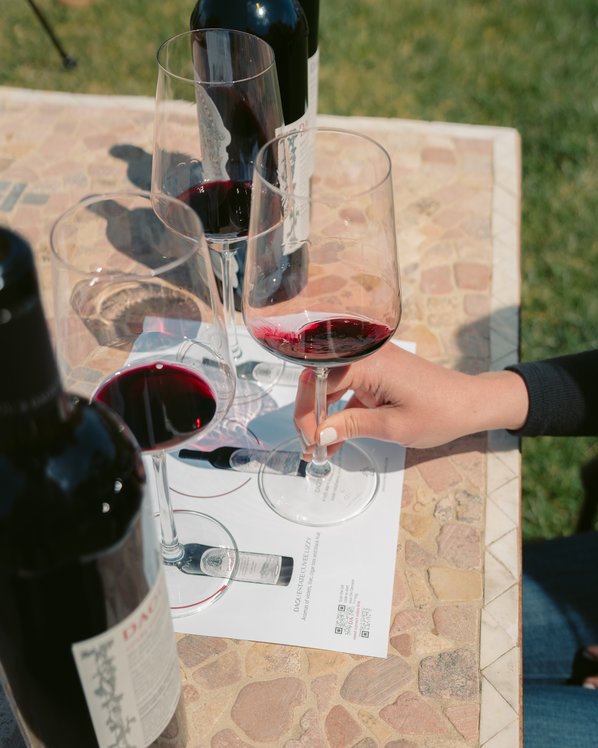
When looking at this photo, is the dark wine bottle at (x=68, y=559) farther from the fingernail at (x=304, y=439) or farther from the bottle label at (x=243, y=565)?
the fingernail at (x=304, y=439)

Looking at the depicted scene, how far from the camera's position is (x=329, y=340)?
0.89 m

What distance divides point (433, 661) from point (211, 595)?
23cm

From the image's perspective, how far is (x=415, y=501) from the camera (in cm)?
98

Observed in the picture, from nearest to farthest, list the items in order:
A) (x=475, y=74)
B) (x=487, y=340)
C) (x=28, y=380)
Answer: (x=28, y=380) < (x=487, y=340) < (x=475, y=74)

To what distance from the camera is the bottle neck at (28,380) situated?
437 mm

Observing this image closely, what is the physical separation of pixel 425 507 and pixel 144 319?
406mm

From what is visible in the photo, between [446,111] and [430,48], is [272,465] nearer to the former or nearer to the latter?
[446,111]

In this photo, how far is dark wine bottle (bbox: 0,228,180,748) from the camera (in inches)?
18.3

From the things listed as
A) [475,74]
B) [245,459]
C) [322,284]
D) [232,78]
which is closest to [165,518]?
[245,459]

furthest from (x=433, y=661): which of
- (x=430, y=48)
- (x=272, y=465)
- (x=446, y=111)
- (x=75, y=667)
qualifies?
(x=430, y=48)

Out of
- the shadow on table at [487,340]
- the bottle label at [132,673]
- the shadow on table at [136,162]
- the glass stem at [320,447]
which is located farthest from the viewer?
the shadow on table at [136,162]

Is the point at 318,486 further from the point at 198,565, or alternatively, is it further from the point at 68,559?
the point at 68,559

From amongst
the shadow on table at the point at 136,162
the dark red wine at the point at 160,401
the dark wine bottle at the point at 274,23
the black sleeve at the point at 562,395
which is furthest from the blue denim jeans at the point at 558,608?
the shadow on table at the point at 136,162

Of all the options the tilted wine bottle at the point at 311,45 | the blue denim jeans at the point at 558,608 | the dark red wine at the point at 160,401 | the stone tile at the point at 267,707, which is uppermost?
the tilted wine bottle at the point at 311,45
